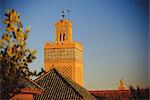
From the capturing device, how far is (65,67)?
22.4 meters

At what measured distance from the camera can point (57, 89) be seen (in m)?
7.74

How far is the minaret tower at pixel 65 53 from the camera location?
1723 cm

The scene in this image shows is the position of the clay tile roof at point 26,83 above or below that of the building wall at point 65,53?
below

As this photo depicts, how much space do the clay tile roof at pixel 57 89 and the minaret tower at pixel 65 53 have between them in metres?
7.66

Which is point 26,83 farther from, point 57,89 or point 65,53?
point 65,53

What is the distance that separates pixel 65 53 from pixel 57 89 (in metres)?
13.6

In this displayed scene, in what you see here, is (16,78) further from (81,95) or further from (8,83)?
(81,95)

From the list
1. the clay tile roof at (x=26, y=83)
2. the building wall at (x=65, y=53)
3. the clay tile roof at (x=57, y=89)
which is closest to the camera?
the clay tile roof at (x=26, y=83)

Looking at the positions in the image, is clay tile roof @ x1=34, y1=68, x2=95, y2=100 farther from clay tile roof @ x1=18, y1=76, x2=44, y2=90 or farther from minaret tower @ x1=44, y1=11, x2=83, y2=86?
minaret tower @ x1=44, y1=11, x2=83, y2=86

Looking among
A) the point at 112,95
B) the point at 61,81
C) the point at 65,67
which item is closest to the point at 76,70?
the point at 65,67

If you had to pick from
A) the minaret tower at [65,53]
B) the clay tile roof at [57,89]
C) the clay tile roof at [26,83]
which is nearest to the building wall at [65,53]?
the minaret tower at [65,53]

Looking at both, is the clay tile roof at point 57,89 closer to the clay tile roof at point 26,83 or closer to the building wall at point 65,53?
the clay tile roof at point 26,83

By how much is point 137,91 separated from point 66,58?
54.6ft

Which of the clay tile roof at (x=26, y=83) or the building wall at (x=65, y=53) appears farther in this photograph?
the building wall at (x=65, y=53)
